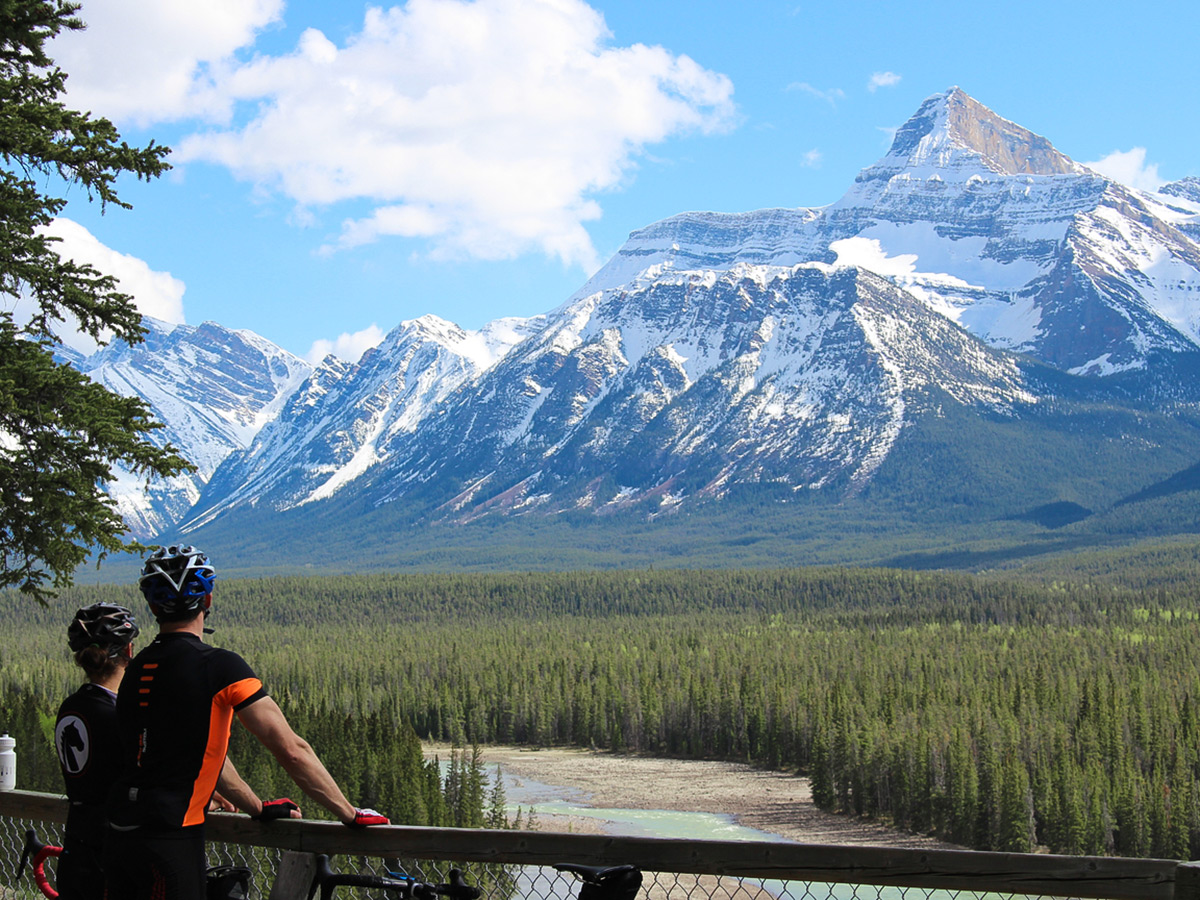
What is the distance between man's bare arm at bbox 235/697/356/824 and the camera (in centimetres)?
936

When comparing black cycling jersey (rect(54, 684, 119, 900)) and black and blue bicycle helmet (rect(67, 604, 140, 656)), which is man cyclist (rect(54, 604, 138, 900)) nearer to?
black cycling jersey (rect(54, 684, 119, 900))

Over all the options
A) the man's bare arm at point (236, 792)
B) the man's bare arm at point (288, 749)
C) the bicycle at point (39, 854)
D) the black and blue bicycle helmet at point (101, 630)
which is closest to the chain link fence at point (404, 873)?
the man's bare arm at point (236, 792)

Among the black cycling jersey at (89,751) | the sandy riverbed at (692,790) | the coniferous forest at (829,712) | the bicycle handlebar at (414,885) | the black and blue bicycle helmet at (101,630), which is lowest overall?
the sandy riverbed at (692,790)

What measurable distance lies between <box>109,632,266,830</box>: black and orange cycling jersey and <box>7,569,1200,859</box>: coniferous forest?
4528cm

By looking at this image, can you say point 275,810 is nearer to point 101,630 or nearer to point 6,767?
point 101,630

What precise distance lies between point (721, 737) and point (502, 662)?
139 feet

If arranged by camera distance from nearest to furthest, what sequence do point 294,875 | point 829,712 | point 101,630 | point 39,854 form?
1. point 101,630
2. point 294,875
3. point 39,854
4. point 829,712

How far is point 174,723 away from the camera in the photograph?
9.54m

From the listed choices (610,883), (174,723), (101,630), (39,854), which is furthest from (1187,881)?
(39,854)

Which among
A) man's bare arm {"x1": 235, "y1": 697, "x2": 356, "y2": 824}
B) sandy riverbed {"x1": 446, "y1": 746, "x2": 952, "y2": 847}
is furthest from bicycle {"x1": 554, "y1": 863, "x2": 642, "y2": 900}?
sandy riverbed {"x1": 446, "y1": 746, "x2": 952, "y2": 847}

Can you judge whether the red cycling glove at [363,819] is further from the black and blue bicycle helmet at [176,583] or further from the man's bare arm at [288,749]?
the black and blue bicycle helmet at [176,583]

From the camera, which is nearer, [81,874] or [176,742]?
[176,742]

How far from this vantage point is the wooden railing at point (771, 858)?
9.54 meters

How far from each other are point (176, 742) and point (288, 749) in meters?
0.90
